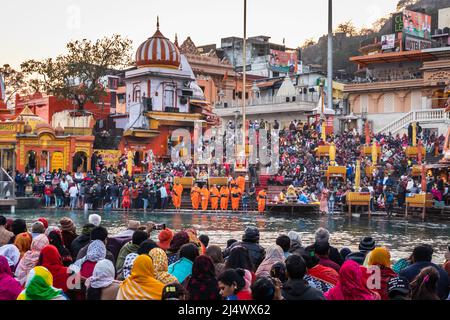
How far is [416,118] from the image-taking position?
157ft

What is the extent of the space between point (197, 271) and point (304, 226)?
65.7 ft

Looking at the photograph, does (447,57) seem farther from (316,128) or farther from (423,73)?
(316,128)

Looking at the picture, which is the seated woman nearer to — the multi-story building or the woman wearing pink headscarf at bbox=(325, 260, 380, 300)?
the multi-story building

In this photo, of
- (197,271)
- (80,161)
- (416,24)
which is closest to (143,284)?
(197,271)

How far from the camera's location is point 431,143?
1642 inches

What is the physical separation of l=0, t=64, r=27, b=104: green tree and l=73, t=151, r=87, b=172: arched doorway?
77.8ft

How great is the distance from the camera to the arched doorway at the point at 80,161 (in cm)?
4850

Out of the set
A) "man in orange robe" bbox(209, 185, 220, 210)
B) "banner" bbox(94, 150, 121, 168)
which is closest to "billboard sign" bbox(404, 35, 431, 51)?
"banner" bbox(94, 150, 121, 168)

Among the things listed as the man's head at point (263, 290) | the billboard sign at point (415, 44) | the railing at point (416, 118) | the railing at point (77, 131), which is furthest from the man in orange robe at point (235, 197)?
the billboard sign at point (415, 44)

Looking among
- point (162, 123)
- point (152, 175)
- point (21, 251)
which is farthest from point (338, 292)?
point (162, 123)

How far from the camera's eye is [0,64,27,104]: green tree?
230 feet

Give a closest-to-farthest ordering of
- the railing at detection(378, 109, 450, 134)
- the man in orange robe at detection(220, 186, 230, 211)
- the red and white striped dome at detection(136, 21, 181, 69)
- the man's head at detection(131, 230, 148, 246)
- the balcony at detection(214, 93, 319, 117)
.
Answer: the man's head at detection(131, 230, 148, 246) < the man in orange robe at detection(220, 186, 230, 211) < the railing at detection(378, 109, 450, 134) < the balcony at detection(214, 93, 319, 117) < the red and white striped dome at detection(136, 21, 181, 69)

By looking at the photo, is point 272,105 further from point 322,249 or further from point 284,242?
point 322,249
